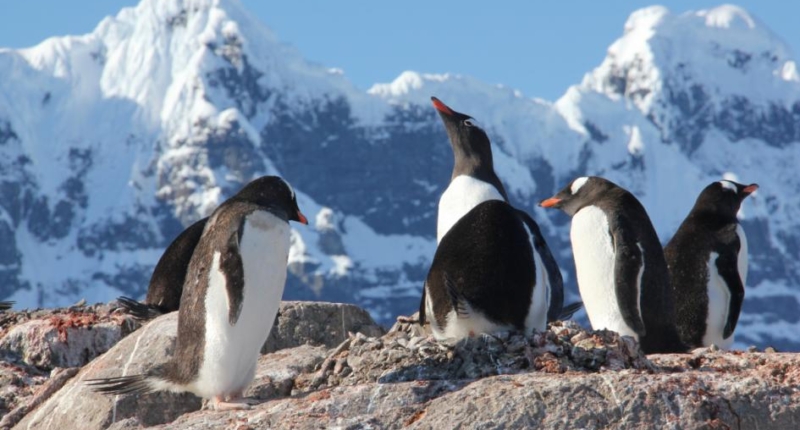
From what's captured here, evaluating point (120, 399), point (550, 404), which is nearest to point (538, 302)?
point (550, 404)

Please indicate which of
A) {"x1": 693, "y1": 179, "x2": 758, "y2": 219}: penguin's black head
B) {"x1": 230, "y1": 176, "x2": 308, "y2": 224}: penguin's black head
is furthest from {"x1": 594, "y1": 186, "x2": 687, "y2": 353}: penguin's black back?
{"x1": 230, "y1": 176, "x2": 308, "y2": 224}: penguin's black head

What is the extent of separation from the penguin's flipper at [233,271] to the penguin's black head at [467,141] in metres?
4.15

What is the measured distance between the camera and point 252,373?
25.7 ft

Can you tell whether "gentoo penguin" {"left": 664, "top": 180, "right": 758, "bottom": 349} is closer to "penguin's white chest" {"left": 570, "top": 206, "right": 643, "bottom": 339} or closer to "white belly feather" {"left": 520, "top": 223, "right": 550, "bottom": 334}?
"penguin's white chest" {"left": 570, "top": 206, "right": 643, "bottom": 339}

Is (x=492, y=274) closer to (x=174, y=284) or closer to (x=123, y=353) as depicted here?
(x=123, y=353)

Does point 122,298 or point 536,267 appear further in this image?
point 122,298

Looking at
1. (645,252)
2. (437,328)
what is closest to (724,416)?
(437,328)

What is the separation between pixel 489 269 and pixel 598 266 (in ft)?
9.12

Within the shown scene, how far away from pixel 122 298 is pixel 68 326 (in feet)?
1.46

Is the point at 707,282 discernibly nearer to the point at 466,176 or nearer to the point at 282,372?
the point at 466,176

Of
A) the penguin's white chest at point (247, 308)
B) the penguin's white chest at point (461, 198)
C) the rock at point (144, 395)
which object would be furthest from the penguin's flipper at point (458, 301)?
the penguin's white chest at point (461, 198)

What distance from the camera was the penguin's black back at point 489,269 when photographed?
7.72 metres

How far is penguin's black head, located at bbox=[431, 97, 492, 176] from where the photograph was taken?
11852mm

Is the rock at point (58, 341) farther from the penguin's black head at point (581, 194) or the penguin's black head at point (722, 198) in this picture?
the penguin's black head at point (722, 198)
